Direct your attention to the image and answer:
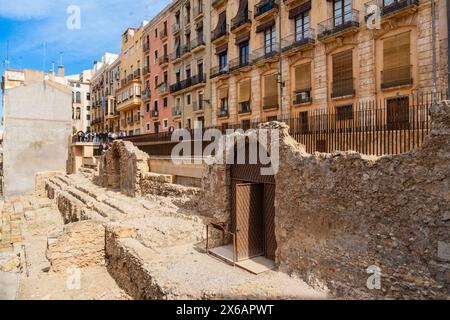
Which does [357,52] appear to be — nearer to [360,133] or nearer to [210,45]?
[360,133]

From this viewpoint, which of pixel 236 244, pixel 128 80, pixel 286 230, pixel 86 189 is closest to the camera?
pixel 286 230

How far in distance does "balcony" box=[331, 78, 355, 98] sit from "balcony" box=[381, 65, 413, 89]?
150cm

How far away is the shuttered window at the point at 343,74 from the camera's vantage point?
1533 centimetres

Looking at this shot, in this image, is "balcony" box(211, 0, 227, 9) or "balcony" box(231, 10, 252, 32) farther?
"balcony" box(211, 0, 227, 9)

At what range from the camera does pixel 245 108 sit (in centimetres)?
2144

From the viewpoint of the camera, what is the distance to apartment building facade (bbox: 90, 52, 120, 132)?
143 feet

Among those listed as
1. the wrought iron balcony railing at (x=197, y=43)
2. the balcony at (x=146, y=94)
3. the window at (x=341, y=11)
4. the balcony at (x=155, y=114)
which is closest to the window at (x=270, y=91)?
the window at (x=341, y=11)

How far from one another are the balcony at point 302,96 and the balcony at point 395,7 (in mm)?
5032

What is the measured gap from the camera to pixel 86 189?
19875mm

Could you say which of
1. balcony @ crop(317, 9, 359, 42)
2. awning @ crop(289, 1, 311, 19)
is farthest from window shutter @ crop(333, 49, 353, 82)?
awning @ crop(289, 1, 311, 19)

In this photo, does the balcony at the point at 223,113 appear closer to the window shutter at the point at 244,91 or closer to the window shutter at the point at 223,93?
the window shutter at the point at 223,93

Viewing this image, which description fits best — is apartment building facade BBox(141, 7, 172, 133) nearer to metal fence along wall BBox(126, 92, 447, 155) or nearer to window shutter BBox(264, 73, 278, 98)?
window shutter BBox(264, 73, 278, 98)

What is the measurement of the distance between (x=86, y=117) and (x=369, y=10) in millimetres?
56193
